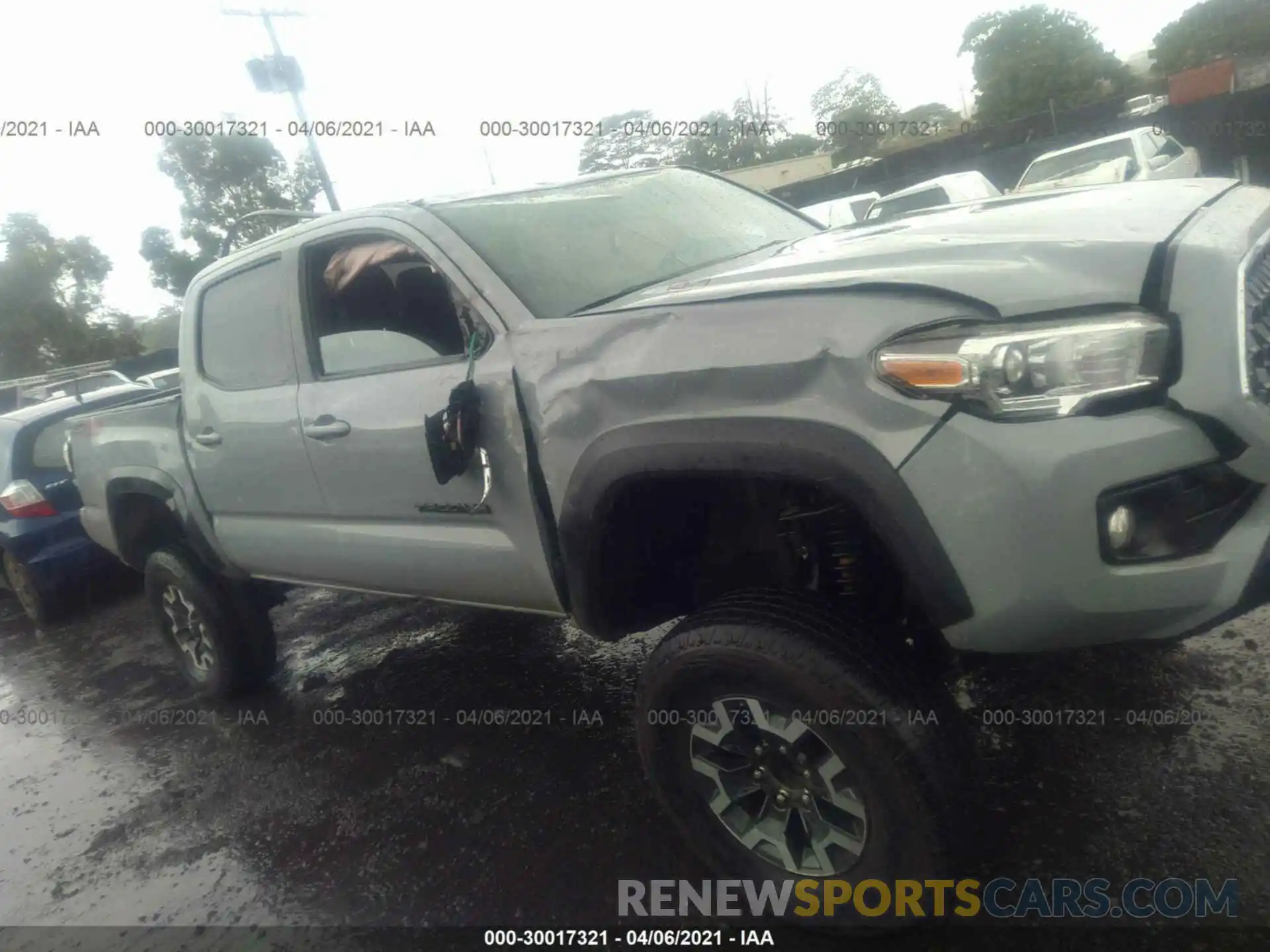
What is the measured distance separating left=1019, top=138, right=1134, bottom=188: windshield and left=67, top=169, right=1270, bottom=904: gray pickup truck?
10.4 metres

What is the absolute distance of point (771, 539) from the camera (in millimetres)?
2283

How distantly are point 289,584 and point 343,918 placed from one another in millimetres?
1628

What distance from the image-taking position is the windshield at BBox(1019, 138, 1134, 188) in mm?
11599

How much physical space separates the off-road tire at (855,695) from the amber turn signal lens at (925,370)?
1.89 feet

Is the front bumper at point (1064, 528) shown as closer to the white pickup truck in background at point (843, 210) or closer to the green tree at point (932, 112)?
the white pickup truck in background at point (843, 210)

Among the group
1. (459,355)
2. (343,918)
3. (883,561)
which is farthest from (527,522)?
(343,918)

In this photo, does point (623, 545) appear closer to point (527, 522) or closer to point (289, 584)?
point (527, 522)

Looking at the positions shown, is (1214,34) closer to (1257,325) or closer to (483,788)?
(1257,325)

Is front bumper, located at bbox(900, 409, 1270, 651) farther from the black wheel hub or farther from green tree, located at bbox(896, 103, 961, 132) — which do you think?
green tree, located at bbox(896, 103, 961, 132)

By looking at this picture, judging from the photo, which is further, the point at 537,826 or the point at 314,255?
the point at 314,255

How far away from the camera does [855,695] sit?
1.89m

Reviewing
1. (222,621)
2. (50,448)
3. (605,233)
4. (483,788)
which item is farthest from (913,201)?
(483,788)

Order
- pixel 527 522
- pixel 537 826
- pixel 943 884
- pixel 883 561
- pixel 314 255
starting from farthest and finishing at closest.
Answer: pixel 314 255, pixel 537 826, pixel 527 522, pixel 883 561, pixel 943 884

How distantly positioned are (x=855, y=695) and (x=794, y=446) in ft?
1.75
